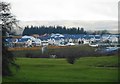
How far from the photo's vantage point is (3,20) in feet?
69.9

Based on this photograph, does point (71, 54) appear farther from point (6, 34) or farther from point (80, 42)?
point (6, 34)

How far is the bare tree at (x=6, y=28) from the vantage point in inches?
798

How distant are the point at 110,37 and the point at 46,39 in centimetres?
645

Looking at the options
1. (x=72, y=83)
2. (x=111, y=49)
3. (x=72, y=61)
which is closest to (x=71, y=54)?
(x=72, y=61)

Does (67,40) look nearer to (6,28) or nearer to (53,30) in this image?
(53,30)

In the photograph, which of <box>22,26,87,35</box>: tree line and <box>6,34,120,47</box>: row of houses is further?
<box>22,26,87,35</box>: tree line

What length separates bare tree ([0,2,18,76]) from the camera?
66.5 ft

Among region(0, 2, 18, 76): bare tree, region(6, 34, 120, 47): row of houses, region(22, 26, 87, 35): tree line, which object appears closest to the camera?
region(0, 2, 18, 76): bare tree

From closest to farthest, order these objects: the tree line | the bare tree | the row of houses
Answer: the bare tree → the row of houses → the tree line

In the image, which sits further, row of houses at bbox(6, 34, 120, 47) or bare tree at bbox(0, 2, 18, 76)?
row of houses at bbox(6, 34, 120, 47)

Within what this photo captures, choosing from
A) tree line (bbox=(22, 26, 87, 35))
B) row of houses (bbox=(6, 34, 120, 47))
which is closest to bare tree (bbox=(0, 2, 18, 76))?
row of houses (bbox=(6, 34, 120, 47))

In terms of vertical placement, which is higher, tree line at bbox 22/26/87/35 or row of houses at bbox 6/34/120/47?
tree line at bbox 22/26/87/35

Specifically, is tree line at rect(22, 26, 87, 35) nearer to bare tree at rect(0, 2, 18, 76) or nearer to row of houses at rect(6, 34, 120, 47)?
row of houses at rect(6, 34, 120, 47)

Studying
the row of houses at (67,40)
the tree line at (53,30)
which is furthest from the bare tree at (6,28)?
the tree line at (53,30)
